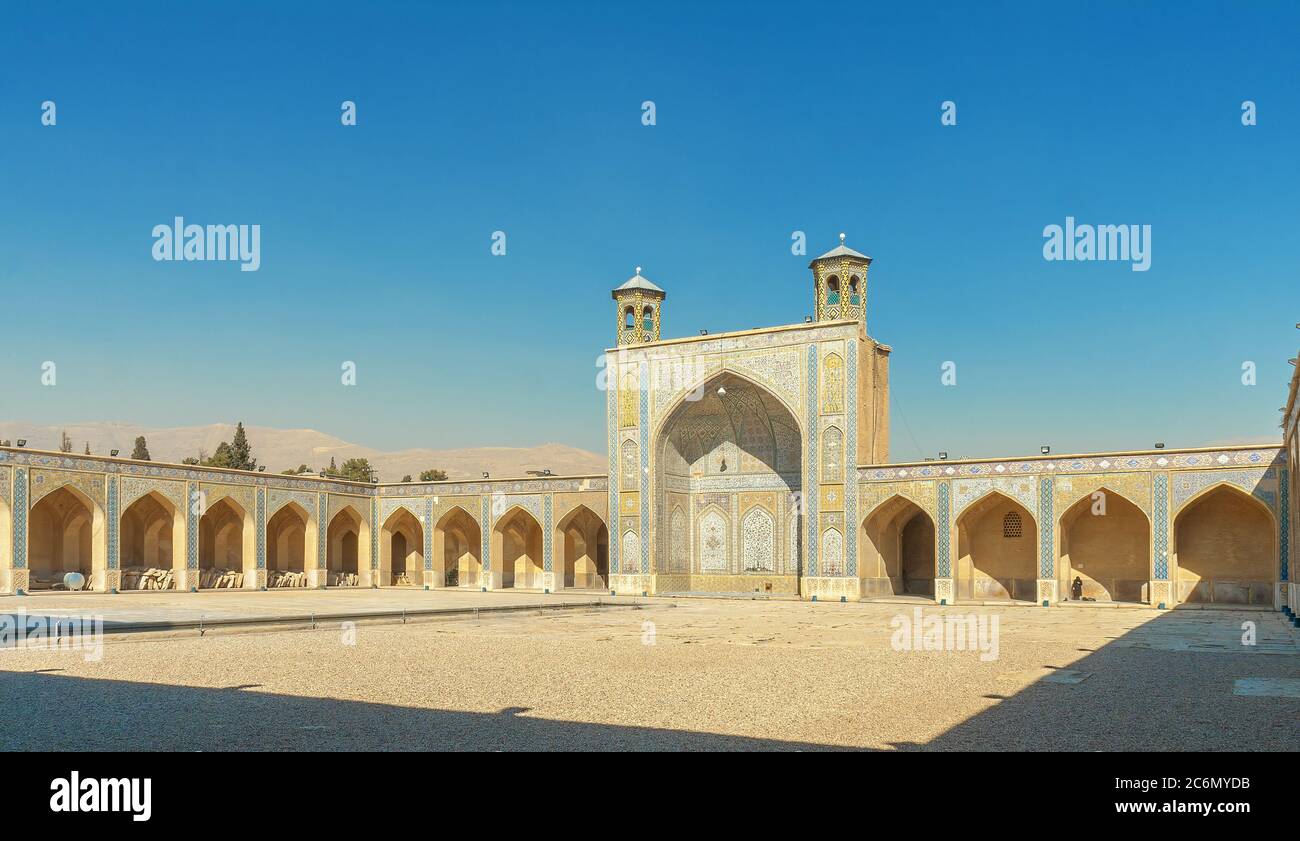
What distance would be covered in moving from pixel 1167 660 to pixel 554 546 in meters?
23.6

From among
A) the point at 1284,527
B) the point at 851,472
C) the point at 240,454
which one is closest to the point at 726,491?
the point at 851,472

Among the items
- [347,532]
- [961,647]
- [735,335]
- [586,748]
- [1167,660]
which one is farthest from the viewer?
[347,532]

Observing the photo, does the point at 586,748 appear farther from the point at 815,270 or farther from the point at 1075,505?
the point at 815,270

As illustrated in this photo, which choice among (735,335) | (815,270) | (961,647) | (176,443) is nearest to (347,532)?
(735,335)

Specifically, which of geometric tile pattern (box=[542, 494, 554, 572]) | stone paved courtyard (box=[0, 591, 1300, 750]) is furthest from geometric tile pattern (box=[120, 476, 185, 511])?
stone paved courtyard (box=[0, 591, 1300, 750])

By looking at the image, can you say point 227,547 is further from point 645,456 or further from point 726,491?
point 726,491

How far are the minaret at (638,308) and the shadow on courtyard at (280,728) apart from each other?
25.0 m

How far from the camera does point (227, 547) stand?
38781 millimetres

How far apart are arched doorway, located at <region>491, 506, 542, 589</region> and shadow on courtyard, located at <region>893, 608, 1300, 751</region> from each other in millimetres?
24928

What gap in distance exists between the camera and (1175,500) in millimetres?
25719

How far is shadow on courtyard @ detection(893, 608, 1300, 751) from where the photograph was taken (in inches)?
277

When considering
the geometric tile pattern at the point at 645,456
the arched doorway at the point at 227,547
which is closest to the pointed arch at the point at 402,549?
the arched doorway at the point at 227,547

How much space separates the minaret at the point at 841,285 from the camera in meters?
30.4

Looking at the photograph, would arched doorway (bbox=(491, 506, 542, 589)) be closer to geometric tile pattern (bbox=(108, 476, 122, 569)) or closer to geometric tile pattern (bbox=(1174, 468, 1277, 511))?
geometric tile pattern (bbox=(108, 476, 122, 569))
